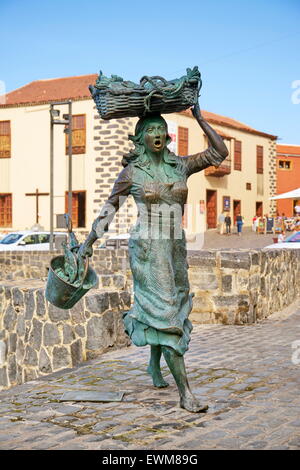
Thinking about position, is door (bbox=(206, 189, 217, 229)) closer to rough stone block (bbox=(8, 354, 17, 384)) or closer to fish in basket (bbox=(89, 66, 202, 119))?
rough stone block (bbox=(8, 354, 17, 384))

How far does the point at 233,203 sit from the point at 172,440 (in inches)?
1276

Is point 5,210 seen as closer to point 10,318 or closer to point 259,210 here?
point 259,210

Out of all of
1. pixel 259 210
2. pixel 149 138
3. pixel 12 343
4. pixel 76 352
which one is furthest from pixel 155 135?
pixel 259 210

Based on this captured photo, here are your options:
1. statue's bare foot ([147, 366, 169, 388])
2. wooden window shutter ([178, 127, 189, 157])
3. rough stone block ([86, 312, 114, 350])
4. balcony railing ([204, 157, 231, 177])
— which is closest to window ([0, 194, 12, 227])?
wooden window shutter ([178, 127, 189, 157])

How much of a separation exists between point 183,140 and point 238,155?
6366 mm

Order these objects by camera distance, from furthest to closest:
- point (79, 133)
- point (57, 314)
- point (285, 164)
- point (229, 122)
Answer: point (285, 164)
point (229, 122)
point (79, 133)
point (57, 314)

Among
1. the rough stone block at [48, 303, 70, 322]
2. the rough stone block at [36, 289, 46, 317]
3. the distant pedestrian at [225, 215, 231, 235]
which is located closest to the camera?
the rough stone block at [48, 303, 70, 322]

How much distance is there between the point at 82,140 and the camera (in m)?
26.7

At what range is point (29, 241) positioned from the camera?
20.4m

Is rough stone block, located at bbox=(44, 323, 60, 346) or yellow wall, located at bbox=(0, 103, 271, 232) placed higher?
yellow wall, located at bbox=(0, 103, 271, 232)

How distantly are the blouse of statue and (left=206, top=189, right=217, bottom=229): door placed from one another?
94.4ft

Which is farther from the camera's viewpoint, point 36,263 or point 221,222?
point 221,222

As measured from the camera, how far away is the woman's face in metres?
4.51

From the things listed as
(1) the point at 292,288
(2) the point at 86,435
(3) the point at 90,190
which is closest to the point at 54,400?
(2) the point at 86,435
